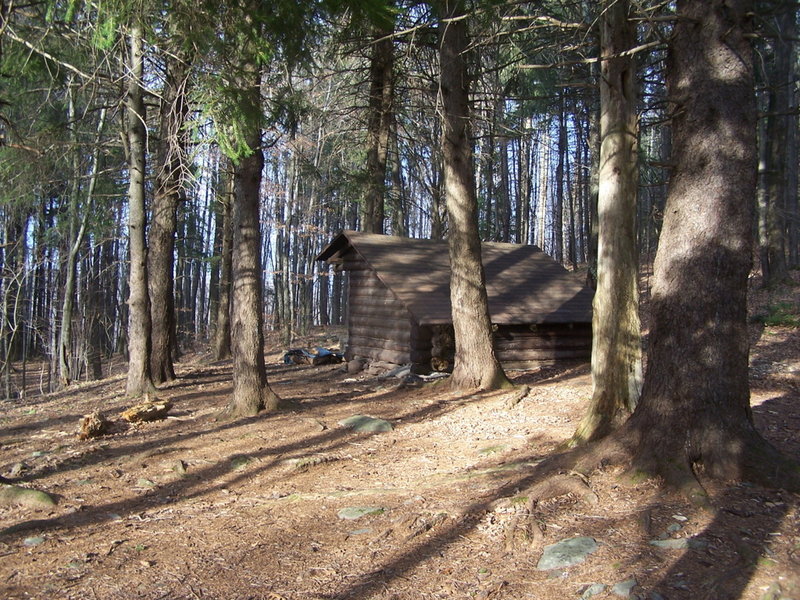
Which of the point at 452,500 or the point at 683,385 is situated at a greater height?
the point at 683,385

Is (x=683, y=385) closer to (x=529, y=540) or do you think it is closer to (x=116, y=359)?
(x=529, y=540)

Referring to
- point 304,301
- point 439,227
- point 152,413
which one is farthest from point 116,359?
point 152,413

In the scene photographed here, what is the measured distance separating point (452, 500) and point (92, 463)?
4.65m

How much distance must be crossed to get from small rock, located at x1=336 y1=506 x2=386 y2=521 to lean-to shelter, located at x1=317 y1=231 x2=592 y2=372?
766 cm

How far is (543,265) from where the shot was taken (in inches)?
704

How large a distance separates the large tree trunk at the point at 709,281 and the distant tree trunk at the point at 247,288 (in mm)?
5949

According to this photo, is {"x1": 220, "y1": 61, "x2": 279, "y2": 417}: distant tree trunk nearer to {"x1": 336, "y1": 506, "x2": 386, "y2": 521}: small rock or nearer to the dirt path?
the dirt path

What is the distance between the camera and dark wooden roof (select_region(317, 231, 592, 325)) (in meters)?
14.4

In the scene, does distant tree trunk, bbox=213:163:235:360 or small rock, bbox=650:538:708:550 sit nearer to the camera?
small rock, bbox=650:538:708:550

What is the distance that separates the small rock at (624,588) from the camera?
12.5 ft

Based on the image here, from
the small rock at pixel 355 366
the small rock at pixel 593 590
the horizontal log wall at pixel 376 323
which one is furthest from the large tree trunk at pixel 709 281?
the small rock at pixel 355 366

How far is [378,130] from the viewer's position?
16984mm

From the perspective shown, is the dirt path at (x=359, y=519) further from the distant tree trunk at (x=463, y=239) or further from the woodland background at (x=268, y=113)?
the woodland background at (x=268, y=113)

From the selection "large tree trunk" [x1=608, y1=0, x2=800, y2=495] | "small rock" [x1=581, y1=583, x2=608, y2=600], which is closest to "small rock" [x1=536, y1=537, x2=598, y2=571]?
"small rock" [x1=581, y1=583, x2=608, y2=600]
